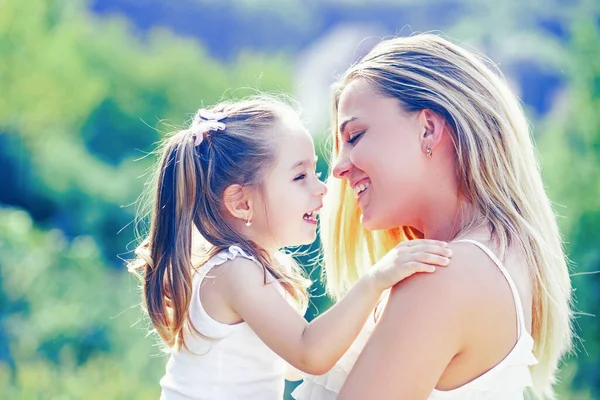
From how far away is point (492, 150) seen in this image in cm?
182

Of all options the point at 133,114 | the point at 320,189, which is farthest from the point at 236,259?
the point at 133,114

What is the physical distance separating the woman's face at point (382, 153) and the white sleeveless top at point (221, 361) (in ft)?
1.04

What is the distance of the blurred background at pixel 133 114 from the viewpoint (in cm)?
556

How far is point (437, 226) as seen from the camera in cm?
195

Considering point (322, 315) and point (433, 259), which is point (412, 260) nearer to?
point (433, 259)

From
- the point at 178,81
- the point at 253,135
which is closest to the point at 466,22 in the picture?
the point at 178,81

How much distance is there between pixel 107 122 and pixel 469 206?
32.0ft

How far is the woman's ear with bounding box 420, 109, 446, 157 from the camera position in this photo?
1837 mm

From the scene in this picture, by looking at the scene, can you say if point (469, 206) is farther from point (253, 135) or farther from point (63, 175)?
point (63, 175)


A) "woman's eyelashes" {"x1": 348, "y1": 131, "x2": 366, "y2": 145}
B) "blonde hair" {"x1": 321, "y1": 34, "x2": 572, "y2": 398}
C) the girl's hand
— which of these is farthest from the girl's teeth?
the girl's hand

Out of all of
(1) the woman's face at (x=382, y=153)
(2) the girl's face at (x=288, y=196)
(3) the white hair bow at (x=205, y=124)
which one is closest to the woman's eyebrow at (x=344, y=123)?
(1) the woman's face at (x=382, y=153)

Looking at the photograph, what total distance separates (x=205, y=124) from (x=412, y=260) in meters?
0.80

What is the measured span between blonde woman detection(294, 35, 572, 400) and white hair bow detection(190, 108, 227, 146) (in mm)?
328

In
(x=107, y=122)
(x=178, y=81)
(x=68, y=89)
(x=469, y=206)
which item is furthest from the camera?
(x=178, y=81)
